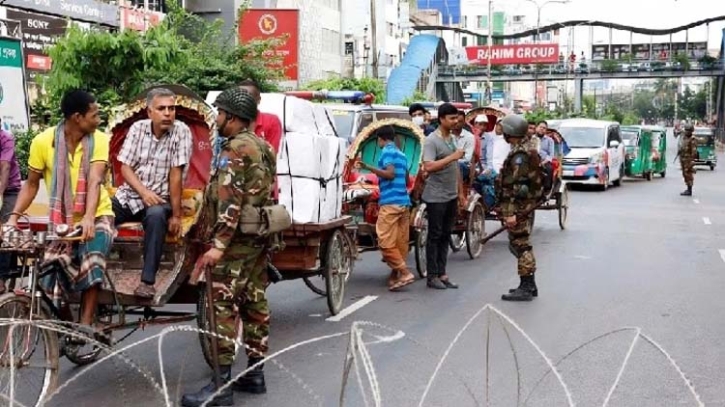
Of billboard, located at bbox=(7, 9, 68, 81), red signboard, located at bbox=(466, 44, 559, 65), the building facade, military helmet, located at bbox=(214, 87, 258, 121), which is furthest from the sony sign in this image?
red signboard, located at bbox=(466, 44, 559, 65)

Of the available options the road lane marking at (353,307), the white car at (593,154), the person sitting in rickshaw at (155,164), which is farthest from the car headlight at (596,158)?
→ the person sitting in rickshaw at (155,164)

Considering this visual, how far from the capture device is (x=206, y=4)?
43656 millimetres

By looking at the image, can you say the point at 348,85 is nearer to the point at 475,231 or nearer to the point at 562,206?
the point at 562,206

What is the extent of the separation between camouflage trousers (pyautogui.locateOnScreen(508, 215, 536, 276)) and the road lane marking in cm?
151

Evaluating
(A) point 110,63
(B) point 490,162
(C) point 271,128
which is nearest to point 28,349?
(C) point 271,128

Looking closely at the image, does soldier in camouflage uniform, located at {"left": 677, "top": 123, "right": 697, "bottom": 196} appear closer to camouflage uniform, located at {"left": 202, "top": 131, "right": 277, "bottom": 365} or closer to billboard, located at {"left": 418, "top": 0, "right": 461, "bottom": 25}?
camouflage uniform, located at {"left": 202, "top": 131, "right": 277, "bottom": 365}

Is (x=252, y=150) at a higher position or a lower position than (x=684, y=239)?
higher

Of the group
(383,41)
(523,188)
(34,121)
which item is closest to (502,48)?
(383,41)

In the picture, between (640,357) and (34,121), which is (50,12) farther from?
(640,357)

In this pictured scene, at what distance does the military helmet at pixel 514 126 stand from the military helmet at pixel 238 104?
4215 mm

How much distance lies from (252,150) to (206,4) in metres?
38.7

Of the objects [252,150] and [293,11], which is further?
[293,11]

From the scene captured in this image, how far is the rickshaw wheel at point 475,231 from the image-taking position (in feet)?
45.3

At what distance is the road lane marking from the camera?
30.8ft
